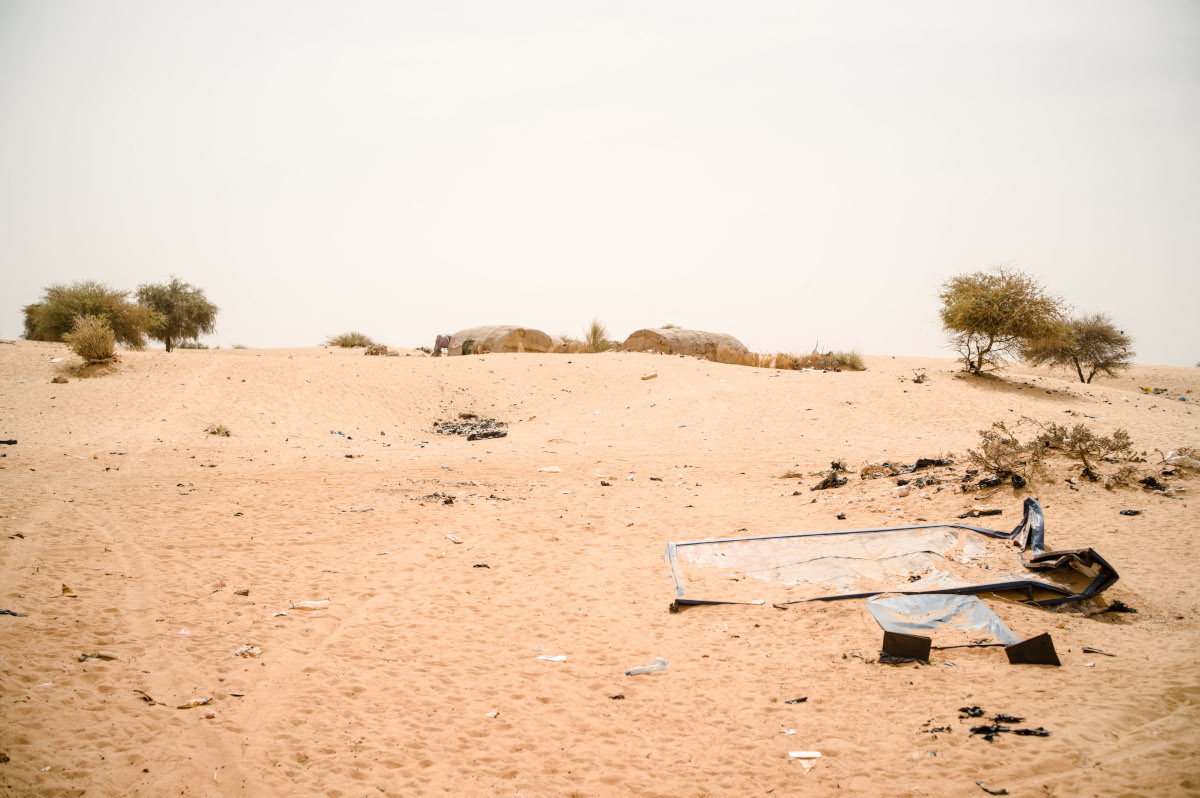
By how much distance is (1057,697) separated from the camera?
355 centimetres

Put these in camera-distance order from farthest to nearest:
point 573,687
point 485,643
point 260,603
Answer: point 260,603, point 485,643, point 573,687

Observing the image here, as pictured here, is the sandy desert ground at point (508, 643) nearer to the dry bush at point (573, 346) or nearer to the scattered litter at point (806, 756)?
the scattered litter at point (806, 756)

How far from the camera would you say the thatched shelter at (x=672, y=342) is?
80.4 ft

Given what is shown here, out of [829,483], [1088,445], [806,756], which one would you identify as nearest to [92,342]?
[829,483]

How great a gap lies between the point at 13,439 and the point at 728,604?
1415 cm

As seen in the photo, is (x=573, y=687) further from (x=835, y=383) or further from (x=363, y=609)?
(x=835, y=383)

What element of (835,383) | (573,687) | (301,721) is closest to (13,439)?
(301,721)

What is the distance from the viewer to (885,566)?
19.0 ft

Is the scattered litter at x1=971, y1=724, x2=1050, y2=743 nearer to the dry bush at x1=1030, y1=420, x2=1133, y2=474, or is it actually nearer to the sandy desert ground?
the sandy desert ground

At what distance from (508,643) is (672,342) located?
67.4 ft

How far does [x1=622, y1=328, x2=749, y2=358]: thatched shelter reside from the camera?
2452cm

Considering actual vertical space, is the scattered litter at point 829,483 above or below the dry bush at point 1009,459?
below

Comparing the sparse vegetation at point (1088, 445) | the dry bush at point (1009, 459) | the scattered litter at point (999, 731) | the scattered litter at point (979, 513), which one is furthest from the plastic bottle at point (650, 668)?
the sparse vegetation at point (1088, 445)

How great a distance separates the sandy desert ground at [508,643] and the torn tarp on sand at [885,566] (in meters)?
0.24
